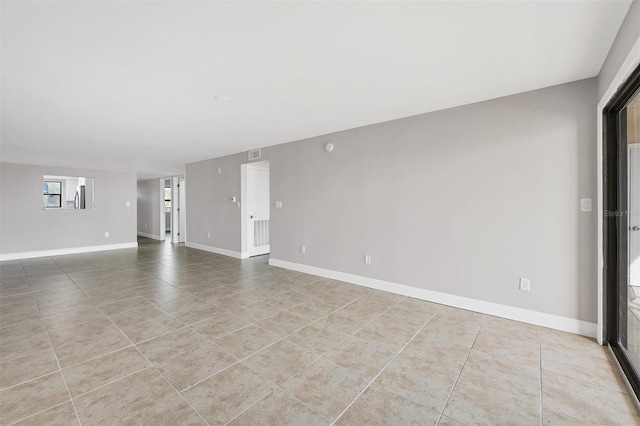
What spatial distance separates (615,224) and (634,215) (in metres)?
0.27

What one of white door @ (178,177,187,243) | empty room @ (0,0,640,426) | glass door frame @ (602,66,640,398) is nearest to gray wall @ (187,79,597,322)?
empty room @ (0,0,640,426)

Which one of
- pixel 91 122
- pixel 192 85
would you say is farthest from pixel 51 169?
pixel 192 85

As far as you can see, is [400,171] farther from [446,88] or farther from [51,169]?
[51,169]

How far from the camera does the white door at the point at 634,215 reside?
1.96 meters

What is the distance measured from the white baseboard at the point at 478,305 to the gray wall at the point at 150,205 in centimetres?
735

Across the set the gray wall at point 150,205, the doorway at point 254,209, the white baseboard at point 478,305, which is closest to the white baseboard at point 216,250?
the doorway at point 254,209

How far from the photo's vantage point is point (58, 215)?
6859 millimetres

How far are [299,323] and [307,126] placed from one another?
2646mm

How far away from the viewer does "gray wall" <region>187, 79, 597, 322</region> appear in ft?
8.39

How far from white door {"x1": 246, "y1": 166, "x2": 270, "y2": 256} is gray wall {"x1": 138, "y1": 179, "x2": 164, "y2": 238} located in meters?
4.76

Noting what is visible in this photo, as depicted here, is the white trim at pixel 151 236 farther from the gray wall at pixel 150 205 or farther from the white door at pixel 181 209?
the white door at pixel 181 209

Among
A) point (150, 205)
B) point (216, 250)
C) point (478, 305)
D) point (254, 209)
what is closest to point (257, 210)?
point (254, 209)

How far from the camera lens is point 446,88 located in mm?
2678

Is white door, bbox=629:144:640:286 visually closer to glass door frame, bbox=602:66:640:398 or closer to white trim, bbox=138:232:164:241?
glass door frame, bbox=602:66:640:398
